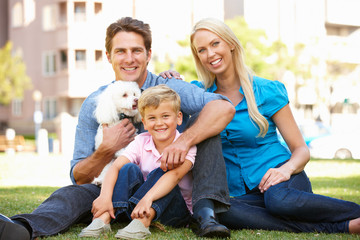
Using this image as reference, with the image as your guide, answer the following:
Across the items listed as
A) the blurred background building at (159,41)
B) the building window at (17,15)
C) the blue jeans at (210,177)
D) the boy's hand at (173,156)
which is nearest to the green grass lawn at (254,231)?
the blue jeans at (210,177)

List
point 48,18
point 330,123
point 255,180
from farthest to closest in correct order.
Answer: point 330,123, point 48,18, point 255,180

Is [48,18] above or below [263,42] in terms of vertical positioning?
above

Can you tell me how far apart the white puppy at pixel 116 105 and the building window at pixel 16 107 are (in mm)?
30326

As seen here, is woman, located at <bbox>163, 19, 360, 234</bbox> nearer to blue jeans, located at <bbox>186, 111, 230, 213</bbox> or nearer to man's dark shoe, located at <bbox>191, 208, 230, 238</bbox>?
blue jeans, located at <bbox>186, 111, 230, 213</bbox>

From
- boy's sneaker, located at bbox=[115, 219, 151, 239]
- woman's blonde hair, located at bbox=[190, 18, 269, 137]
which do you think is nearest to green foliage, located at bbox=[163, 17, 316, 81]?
woman's blonde hair, located at bbox=[190, 18, 269, 137]

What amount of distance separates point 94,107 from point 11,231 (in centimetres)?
172

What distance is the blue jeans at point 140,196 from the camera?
3250 millimetres

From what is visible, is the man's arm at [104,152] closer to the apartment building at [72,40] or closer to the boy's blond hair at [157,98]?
the boy's blond hair at [157,98]

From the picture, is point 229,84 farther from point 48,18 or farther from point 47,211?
point 48,18

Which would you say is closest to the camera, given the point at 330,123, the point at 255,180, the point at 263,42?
the point at 255,180

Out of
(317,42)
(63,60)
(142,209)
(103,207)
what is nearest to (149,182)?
(142,209)

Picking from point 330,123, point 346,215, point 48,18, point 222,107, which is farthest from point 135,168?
point 330,123

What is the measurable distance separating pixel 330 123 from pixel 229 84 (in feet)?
109

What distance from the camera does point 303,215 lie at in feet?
11.1
